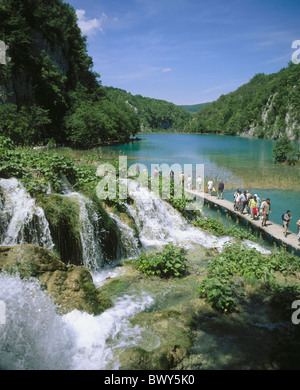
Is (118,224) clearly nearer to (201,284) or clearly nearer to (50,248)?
(50,248)

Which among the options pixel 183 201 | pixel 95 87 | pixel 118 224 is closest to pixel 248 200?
pixel 183 201

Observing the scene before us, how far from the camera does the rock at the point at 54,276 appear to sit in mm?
6711

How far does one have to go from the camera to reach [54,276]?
707 centimetres

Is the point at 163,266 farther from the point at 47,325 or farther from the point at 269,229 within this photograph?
the point at 269,229

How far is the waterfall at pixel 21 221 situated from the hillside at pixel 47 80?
1679 centimetres

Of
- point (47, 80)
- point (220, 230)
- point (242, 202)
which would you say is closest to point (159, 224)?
point (220, 230)

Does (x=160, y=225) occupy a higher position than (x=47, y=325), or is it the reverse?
(x=47, y=325)

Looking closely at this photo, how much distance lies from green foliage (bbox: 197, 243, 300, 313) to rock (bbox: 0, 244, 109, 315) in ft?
10.9

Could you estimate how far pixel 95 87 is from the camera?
81.7m

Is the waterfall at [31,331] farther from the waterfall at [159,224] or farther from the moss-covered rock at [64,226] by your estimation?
the waterfall at [159,224]

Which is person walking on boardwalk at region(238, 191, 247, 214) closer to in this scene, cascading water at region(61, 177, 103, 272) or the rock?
cascading water at region(61, 177, 103, 272)

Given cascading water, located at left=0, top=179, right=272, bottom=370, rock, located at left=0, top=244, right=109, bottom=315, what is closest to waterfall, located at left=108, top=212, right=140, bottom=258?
cascading water, located at left=0, top=179, right=272, bottom=370

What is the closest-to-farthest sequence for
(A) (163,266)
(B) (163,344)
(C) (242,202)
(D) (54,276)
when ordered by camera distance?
(B) (163,344), (D) (54,276), (A) (163,266), (C) (242,202)

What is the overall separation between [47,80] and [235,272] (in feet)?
171
